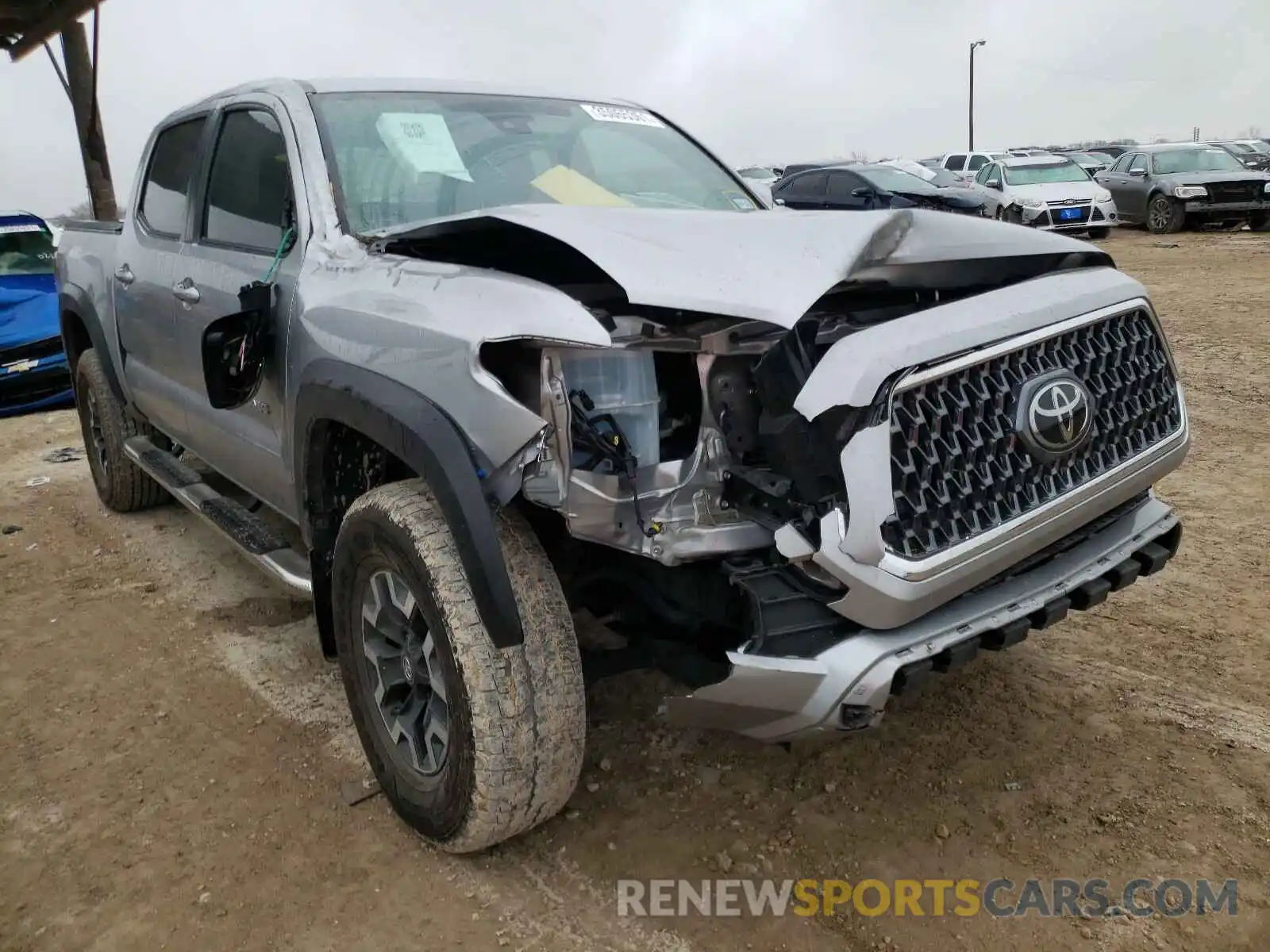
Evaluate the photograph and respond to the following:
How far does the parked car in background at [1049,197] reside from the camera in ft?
51.1

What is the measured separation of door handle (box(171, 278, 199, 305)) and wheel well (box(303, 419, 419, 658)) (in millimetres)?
1046

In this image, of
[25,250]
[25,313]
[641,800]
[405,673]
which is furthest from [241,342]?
[25,250]

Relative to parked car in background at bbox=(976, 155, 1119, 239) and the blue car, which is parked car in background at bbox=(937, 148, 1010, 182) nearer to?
parked car in background at bbox=(976, 155, 1119, 239)

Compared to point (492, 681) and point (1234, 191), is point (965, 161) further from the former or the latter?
point (492, 681)

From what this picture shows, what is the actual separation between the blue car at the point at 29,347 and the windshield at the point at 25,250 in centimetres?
6

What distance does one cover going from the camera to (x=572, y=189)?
3148mm

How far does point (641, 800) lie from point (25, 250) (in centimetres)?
947

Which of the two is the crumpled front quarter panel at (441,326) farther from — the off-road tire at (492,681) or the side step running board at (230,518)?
the side step running board at (230,518)

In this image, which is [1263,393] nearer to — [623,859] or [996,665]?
[996,665]

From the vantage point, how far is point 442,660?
2.20 metres

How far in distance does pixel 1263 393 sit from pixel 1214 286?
4.61 meters

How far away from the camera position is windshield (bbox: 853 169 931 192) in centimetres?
1376

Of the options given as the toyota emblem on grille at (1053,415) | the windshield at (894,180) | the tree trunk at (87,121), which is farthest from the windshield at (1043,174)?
the toyota emblem on grille at (1053,415)

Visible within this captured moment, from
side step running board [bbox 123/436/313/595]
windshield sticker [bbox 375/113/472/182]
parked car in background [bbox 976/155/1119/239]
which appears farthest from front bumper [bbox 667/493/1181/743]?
parked car in background [bbox 976/155/1119/239]
